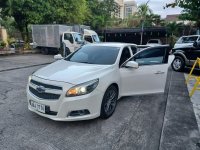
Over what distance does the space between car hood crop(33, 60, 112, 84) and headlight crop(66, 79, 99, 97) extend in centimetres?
8

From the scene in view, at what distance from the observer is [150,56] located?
198 inches

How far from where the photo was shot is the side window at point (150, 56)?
4.88 metres

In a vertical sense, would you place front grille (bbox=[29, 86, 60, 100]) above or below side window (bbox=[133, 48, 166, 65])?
below

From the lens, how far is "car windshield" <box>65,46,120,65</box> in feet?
15.0

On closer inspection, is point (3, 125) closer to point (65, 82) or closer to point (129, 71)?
point (65, 82)

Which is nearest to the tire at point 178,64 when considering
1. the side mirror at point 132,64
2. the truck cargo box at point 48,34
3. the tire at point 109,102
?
the side mirror at point 132,64

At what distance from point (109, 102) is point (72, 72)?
99cm

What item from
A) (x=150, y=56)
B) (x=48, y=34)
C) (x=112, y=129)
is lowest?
(x=112, y=129)

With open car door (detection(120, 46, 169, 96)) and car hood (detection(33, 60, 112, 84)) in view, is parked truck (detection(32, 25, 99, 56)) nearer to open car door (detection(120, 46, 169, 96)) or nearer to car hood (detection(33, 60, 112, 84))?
open car door (detection(120, 46, 169, 96))

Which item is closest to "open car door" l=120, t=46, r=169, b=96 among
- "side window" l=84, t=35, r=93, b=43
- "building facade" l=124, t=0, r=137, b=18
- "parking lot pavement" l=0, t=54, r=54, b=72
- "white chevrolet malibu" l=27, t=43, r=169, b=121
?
"white chevrolet malibu" l=27, t=43, r=169, b=121

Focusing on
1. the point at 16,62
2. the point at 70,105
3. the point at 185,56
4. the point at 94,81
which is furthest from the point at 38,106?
the point at 16,62

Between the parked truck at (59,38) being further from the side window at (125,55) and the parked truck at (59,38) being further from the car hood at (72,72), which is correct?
the car hood at (72,72)

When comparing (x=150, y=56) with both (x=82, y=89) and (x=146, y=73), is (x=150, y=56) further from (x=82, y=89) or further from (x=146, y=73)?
(x=82, y=89)

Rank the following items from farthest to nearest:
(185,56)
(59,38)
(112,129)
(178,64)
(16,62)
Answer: (59,38)
(16,62)
(178,64)
(185,56)
(112,129)
